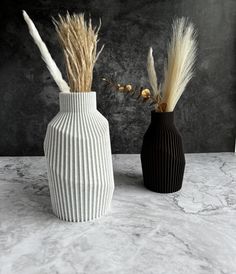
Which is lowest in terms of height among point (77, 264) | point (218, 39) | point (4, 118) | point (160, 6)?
point (77, 264)

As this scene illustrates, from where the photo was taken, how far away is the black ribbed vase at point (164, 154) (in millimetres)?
708

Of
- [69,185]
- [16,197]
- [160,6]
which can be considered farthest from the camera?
[160,6]

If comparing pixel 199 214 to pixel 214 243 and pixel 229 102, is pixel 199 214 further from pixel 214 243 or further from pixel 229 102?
pixel 229 102

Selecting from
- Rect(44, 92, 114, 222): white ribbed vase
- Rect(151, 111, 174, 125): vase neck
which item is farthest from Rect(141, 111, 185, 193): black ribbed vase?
Rect(44, 92, 114, 222): white ribbed vase

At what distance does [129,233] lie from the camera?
547mm

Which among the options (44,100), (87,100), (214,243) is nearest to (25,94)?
(44,100)

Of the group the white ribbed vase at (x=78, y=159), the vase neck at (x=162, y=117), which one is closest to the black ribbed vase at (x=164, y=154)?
the vase neck at (x=162, y=117)

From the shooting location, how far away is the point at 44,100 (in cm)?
102

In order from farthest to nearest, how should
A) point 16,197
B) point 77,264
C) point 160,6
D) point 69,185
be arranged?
1. point 160,6
2. point 16,197
3. point 69,185
4. point 77,264

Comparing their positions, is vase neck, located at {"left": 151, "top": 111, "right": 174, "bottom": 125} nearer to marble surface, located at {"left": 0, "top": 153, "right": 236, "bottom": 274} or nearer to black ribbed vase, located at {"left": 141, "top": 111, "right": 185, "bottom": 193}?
black ribbed vase, located at {"left": 141, "top": 111, "right": 185, "bottom": 193}

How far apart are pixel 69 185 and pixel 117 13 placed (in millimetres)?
653

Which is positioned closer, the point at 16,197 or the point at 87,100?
the point at 87,100

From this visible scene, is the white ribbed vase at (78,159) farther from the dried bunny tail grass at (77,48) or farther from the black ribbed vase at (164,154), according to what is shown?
the black ribbed vase at (164,154)

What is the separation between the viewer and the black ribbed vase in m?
0.71
